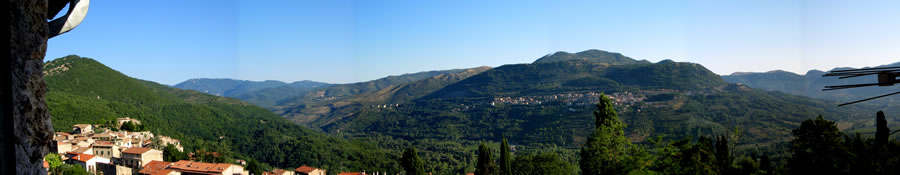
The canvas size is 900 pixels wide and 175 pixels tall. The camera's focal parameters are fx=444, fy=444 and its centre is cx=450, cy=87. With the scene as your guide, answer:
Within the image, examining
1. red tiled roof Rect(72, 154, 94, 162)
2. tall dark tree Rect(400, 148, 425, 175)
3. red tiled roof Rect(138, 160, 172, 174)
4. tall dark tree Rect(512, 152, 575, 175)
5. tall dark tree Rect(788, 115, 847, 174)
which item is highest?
tall dark tree Rect(788, 115, 847, 174)

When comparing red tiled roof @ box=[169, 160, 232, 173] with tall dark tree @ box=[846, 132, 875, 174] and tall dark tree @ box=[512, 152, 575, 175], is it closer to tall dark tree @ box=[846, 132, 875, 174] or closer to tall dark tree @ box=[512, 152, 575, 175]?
Answer: tall dark tree @ box=[512, 152, 575, 175]

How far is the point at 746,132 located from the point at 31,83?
96.0 meters

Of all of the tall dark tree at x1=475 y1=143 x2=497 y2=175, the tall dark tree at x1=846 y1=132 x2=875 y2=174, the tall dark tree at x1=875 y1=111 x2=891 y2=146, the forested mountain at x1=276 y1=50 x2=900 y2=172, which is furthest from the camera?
the forested mountain at x1=276 y1=50 x2=900 y2=172

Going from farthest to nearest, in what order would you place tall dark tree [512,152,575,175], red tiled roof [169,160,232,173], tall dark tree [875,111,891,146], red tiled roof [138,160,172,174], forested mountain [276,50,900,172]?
forested mountain [276,50,900,172], tall dark tree [512,152,575,175], red tiled roof [169,160,232,173], red tiled roof [138,160,172,174], tall dark tree [875,111,891,146]

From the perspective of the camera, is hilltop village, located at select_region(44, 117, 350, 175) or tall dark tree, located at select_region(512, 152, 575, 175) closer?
hilltop village, located at select_region(44, 117, 350, 175)

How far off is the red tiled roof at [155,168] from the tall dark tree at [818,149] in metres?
35.3

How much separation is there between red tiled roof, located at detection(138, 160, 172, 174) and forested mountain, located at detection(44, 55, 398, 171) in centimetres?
1985

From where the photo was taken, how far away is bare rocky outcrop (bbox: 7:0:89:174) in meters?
→ 1.96

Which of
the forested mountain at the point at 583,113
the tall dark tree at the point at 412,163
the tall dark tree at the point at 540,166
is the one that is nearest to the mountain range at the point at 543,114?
the forested mountain at the point at 583,113

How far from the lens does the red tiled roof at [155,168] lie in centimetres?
3111

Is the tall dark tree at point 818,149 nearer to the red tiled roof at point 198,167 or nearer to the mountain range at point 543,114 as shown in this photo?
the red tiled roof at point 198,167

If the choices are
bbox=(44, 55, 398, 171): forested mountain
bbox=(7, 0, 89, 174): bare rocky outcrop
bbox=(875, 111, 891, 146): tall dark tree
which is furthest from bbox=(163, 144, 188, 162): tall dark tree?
bbox=(875, 111, 891, 146): tall dark tree

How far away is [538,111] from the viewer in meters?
133

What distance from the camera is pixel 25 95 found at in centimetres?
206
